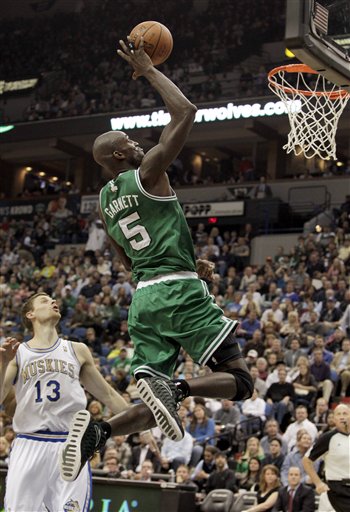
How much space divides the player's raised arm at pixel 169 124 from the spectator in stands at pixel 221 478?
24.9ft

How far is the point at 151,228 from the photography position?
5520mm

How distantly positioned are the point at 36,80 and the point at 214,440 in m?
22.1

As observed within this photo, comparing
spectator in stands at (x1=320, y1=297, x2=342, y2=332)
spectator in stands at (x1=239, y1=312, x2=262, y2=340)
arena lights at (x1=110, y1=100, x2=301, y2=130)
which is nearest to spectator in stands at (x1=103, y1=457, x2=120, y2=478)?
spectator in stands at (x1=239, y1=312, x2=262, y2=340)

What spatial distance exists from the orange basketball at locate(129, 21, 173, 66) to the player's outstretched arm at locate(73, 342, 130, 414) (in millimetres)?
2303

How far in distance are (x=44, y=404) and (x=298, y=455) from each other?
621 cm

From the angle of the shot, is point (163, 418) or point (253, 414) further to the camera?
point (253, 414)

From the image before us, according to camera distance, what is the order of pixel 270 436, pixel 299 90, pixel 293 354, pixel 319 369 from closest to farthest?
pixel 299 90 < pixel 270 436 < pixel 319 369 < pixel 293 354

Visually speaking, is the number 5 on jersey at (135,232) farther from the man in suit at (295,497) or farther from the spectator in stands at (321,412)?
the spectator in stands at (321,412)

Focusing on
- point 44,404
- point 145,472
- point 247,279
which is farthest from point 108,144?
point 247,279

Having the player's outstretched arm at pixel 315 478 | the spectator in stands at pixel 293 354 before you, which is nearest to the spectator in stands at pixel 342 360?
the spectator in stands at pixel 293 354

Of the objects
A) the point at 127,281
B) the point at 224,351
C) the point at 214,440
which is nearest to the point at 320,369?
the point at 214,440

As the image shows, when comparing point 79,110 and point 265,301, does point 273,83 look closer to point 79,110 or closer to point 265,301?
point 265,301

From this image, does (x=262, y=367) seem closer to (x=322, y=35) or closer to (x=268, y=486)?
(x=268, y=486)

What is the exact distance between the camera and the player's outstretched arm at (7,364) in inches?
242
